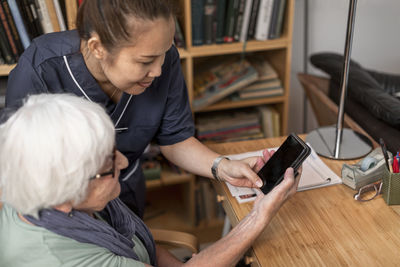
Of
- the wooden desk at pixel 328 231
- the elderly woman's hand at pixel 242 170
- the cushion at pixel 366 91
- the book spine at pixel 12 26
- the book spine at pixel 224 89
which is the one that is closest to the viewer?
the wooden desk at pixel 328 231

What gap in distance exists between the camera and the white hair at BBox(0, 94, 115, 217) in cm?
79

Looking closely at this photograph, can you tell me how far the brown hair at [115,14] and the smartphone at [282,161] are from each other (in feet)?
1.63

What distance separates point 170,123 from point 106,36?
1.46 ft

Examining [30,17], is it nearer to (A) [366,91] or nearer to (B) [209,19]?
(B) [209,19]

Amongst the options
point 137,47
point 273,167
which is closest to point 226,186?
point 273,167

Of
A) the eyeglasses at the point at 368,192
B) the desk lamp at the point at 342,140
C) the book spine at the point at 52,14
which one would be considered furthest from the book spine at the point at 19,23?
the eyeglasses at the point at 368,192

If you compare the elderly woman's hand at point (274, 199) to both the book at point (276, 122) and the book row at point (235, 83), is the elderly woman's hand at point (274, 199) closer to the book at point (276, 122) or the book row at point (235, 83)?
the book row at point (235, 83)

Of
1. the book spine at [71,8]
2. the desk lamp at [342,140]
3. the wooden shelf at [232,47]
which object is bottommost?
the desk lamp at [342,140]

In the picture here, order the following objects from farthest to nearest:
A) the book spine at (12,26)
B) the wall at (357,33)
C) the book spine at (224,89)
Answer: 1. the wall at (357,33)
2. the book spine at (224,89)
3. the book spine at (12,26)

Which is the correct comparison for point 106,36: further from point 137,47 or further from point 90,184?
point 90,184

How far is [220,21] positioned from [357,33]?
1.01 meters

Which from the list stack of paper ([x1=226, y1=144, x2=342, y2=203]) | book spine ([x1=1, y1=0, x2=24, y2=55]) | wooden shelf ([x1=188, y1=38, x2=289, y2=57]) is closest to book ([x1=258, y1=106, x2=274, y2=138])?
wooden shelf ([x1=188, y1=38, x2=289, y2=57])

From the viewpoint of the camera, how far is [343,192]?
125cm

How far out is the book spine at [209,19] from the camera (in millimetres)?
1881
